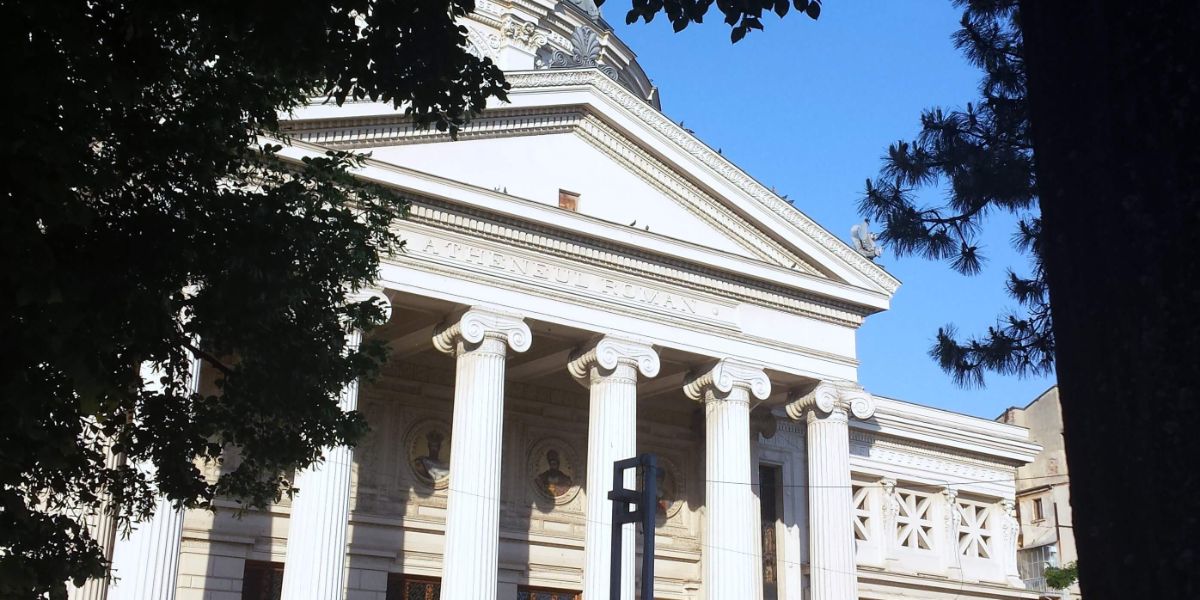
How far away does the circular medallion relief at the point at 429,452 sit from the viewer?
65.8ft

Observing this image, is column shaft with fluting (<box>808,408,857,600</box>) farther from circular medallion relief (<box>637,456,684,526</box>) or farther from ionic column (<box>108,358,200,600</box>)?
ionic column (<box>108,358,200,600</box>)

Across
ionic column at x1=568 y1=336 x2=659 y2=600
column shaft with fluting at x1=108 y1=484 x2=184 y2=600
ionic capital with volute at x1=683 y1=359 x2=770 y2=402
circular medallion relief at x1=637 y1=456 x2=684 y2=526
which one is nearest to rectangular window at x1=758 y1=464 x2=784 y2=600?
circular medallion relief at x1=637 y1=456 x2=684 y2=526

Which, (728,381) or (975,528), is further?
(975,528)

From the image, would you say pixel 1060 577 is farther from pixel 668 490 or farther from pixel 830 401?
pixel 830 401

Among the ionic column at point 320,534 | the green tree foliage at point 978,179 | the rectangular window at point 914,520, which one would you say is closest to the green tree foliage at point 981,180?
the green tree foliage at point 978,179

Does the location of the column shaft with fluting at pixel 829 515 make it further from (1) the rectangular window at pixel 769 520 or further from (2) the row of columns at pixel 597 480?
(1) the rectangular window at pixel 769 520

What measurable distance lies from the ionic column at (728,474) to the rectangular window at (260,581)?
6300 mm

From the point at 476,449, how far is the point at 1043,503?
2436 centimetres

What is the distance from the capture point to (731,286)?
19469mm

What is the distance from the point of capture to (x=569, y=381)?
845 inches

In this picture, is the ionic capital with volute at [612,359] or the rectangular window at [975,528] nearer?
the ionic capital with volute at [612,359]

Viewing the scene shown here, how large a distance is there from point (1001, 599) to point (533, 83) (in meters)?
15.3

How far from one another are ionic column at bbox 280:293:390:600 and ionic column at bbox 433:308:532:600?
143cm

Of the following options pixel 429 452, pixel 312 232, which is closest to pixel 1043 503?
pixel 429 452
